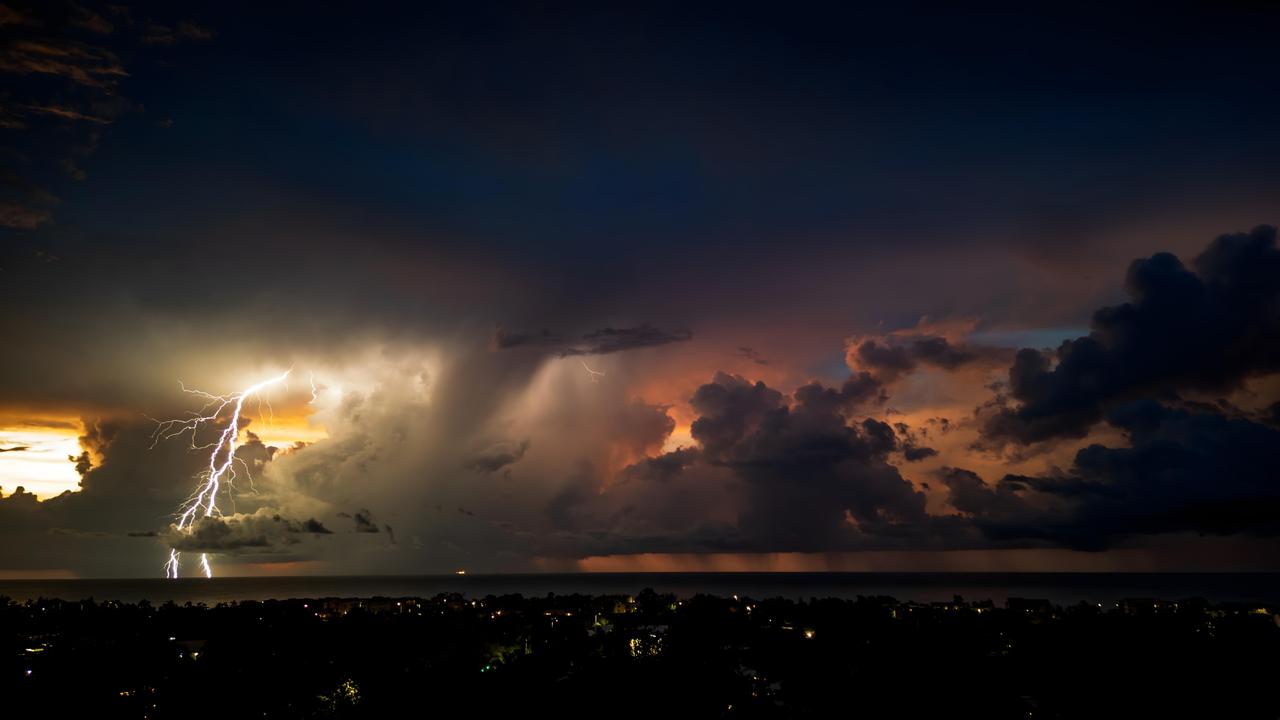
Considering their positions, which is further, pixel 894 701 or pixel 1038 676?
pixel 1038 676

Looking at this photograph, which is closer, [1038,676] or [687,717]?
[687,717]

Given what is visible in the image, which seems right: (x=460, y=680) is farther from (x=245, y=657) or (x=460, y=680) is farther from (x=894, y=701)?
(x=894, y=701)

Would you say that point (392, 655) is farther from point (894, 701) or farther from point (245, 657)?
point (894, 701)

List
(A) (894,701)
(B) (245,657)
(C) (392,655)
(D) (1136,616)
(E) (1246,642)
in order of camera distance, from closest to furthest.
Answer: (A) (894,701) < (B) (245,657) < (C) (392,655) < (E) (1246,642) < (D) (1136,616)

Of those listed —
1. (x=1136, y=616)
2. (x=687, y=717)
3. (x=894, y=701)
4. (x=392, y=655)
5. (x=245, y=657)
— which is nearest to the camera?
(x=687, y=717)

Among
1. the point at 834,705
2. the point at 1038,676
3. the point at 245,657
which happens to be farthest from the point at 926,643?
the point at 245,657

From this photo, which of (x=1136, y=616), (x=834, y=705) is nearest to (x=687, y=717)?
(x=834, y=705)

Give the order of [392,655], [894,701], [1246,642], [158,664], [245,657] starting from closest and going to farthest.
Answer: [894,701] < [158,664] < [245,657] < [392,655] < [1246,642]
